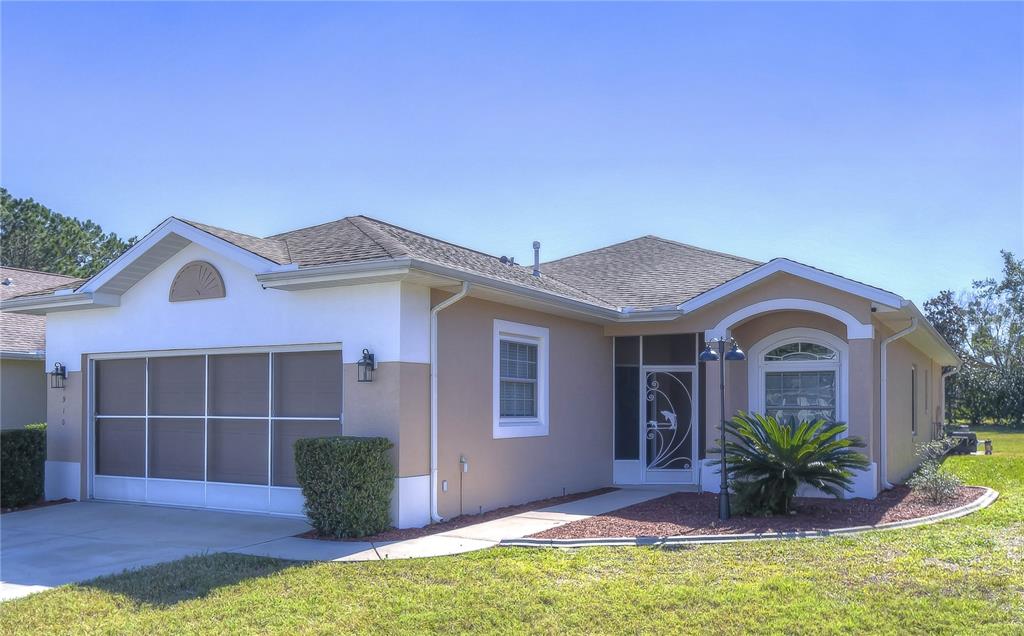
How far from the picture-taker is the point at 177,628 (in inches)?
271

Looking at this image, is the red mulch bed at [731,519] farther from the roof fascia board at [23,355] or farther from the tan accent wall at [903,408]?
the roof fascia board at [23,355]

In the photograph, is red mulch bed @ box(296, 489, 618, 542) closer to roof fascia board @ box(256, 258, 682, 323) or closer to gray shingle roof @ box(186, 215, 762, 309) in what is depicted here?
roof fascia board @ box(256, 258, 682, 323)

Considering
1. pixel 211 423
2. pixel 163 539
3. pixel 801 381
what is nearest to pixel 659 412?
pixel 801 381

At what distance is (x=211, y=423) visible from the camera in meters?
12.8

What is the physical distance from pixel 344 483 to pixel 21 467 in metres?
6.51

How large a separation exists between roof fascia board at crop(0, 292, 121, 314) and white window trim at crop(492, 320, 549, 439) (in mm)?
5971

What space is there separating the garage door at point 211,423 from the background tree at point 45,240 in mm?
25530

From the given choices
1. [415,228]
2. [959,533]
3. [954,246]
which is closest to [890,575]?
[959,533]

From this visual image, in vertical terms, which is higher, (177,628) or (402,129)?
(402,129)

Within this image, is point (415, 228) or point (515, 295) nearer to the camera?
point (515, 295)

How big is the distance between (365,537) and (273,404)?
2.87m

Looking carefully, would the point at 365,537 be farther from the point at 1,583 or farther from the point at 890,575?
the point at 890,575

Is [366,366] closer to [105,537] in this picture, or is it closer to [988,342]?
[105,537]

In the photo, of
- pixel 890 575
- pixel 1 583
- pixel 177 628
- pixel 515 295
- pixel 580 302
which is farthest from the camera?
pixel 580 302
